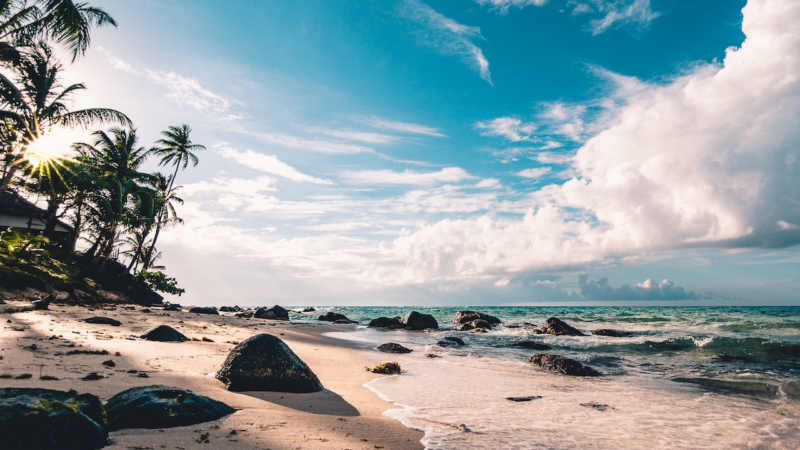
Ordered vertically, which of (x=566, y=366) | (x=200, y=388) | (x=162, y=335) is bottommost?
(x=566, y=366)

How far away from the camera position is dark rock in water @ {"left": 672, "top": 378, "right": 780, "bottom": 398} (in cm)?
801

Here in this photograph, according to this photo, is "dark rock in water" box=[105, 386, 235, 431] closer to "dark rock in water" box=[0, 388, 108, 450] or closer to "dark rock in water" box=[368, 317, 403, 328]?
"dark rock in water" box=[0, 388, 108, 450]

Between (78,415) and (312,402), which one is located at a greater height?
(78,415)

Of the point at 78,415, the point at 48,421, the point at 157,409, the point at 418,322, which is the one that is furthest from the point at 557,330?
the point at 48,421

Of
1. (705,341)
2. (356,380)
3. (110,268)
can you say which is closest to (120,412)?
(356,380)

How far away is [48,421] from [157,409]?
1.00 metres

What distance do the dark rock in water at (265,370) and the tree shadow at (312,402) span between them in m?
0.15

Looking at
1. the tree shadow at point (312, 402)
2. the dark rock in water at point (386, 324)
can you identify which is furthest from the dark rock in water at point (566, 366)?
the dark rock in water at point (386, 324)

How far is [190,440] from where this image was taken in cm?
347

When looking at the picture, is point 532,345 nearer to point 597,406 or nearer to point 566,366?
point 566,366

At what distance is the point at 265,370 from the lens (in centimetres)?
590

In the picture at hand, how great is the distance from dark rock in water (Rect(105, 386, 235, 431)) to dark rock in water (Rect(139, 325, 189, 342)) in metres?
5.99

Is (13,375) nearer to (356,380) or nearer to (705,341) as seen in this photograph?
(356,380)

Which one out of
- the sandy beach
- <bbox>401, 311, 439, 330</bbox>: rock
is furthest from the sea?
<bbox>401, 311, 439, 330</bbox>: rock
